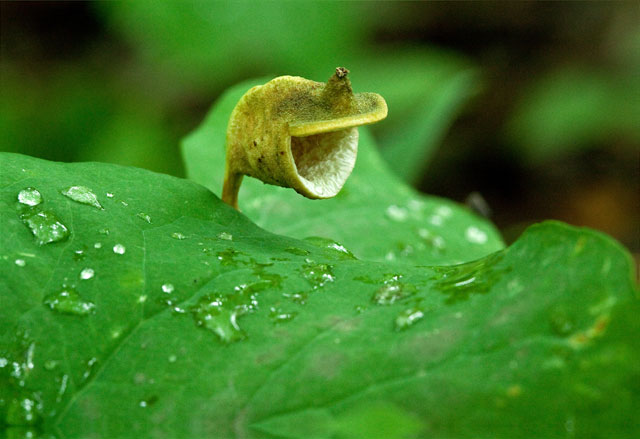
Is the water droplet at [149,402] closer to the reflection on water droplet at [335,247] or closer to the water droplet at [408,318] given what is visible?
the water droplet at [408,318]

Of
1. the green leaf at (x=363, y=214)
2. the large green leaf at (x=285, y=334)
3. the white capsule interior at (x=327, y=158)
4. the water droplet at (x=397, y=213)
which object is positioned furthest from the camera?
the water droplet at (x=397, y=213)

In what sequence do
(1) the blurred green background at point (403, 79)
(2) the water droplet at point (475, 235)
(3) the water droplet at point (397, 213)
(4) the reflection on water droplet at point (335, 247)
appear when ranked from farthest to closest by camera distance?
1. (1) the blurred green background at point (403, 79)
2. (2) the water droplet at point (475, 235)
3. (3) the water droplet at point (397, 213)
4. (4) the reflection on water droplet at point (335, 247)

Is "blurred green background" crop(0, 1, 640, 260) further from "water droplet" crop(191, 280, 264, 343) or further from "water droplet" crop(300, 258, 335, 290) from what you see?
"water droplet" crop(191, 280, 264, 343)

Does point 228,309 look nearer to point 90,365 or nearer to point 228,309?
point 228,309

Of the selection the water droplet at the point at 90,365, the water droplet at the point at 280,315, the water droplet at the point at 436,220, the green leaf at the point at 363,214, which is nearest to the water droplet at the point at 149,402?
the water droplet at the point at 90,365

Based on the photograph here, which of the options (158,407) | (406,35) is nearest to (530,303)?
(158,407)

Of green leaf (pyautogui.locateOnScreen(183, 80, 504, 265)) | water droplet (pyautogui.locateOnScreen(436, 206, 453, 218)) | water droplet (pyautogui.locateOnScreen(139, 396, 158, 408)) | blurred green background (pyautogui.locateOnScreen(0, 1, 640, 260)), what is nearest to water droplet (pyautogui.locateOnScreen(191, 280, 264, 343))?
water droplet (pyautogui.locateOnScreen(139, 396, 158, 408))

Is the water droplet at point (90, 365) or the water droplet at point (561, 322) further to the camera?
the water droplet at point (90, 365)
